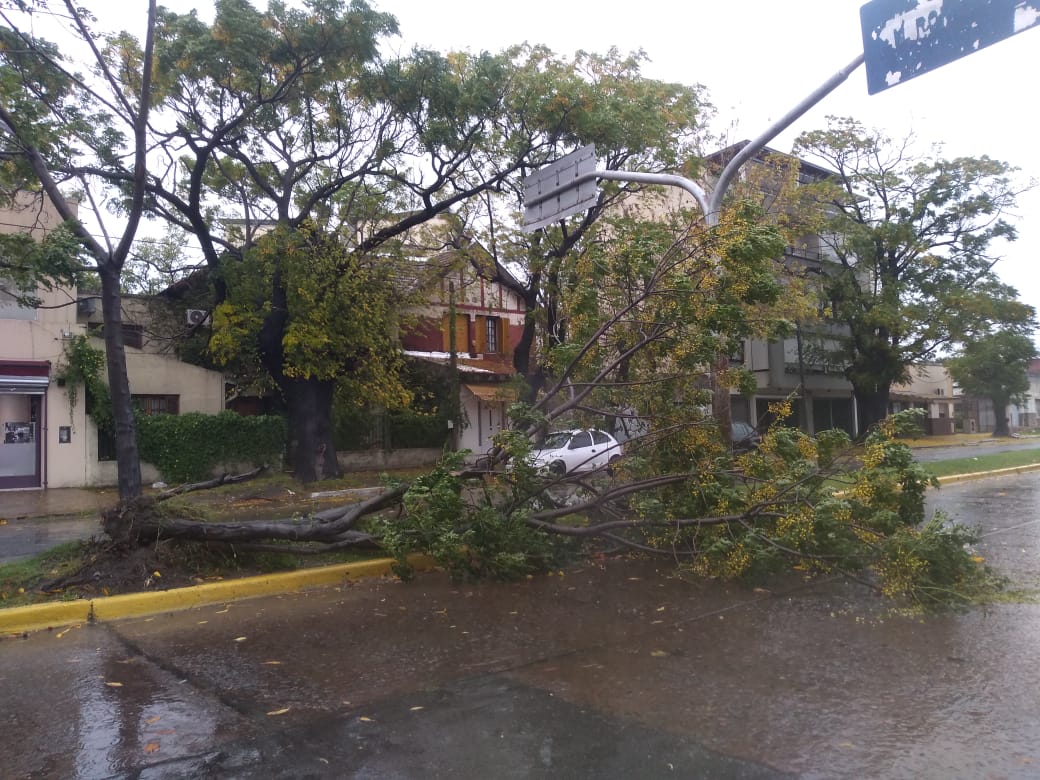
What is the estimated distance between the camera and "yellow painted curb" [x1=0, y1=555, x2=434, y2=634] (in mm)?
6523

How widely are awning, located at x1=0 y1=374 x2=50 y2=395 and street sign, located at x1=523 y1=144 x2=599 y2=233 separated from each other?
13.6 m

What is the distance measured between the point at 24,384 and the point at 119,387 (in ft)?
43.5

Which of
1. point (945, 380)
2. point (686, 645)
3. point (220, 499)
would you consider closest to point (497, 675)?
point (686, 645)

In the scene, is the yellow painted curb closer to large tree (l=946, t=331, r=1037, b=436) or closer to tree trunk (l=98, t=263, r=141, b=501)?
tree trunk (l=98, t=263, r=141, b=501)

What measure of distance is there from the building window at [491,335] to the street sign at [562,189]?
1803cm

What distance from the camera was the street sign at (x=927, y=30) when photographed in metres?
6.16

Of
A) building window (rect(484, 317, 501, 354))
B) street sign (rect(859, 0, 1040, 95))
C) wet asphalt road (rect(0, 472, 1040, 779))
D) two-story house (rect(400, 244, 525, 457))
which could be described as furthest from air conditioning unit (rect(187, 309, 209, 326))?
street sign (rect(859, 0, 1040, 95))

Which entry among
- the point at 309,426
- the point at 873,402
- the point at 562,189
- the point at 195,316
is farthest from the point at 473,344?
the point at 562,189

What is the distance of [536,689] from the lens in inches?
197

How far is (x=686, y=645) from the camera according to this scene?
5.90 meters

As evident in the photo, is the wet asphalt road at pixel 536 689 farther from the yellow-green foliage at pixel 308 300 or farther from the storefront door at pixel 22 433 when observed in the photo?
the storefront door at pixel 22 433

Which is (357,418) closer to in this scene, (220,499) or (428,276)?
(428,276)

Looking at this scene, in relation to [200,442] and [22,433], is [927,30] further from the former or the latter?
[22,433]

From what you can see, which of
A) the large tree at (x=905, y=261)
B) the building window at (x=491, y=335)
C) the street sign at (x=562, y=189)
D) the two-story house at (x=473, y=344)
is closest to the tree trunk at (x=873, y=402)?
the large tree at (x=905, y=261)
